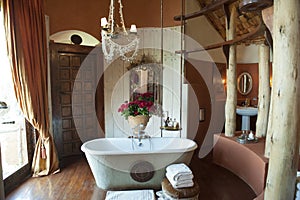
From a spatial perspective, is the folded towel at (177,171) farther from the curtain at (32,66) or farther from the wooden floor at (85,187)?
the curtain at (32,66)

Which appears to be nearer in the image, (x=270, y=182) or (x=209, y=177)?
Result: (x=270, y=182)

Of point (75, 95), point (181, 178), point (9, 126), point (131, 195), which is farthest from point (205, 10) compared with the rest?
point (9, 126)

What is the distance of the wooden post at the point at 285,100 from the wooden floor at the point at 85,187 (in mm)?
1463

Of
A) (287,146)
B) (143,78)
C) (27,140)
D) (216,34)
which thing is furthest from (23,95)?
(216,34)

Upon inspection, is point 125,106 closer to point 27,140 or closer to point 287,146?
point 27,140

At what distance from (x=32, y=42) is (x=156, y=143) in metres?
2.67

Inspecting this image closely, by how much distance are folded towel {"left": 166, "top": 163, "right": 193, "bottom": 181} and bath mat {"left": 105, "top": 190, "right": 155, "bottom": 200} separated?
425 millimetres

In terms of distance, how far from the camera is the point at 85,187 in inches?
133

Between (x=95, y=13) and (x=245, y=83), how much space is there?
401 cm

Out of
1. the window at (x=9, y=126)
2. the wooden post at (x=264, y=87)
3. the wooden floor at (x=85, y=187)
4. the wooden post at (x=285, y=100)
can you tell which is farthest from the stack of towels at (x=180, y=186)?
the window at (x=9, y=126)

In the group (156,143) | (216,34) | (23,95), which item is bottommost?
(156,143)

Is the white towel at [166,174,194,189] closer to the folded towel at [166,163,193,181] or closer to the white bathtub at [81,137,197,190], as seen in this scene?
the folded towel at [166,163,193,181]

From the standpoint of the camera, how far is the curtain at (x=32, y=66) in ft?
10.6

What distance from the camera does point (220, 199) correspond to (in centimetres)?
303
